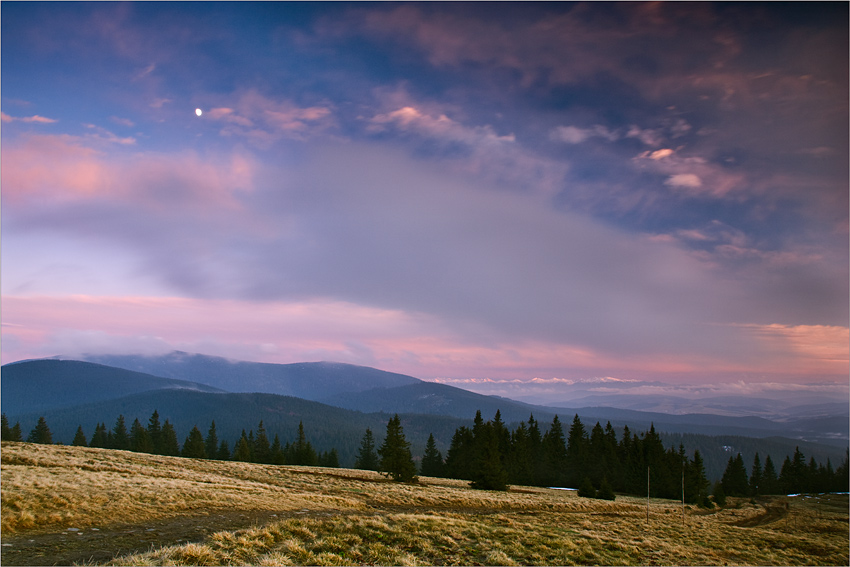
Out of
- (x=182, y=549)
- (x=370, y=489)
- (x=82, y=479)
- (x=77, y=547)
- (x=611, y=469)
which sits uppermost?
(x=182, y=549)

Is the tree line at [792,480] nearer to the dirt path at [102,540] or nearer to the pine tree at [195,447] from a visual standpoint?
the dirt path at [102,540]

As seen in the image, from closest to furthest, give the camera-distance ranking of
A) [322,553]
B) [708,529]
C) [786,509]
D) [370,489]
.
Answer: [322,553] < [708,529] < [370,489] < [786,509]

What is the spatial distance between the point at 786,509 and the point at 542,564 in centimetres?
7432

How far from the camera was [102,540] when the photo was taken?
1523 cm

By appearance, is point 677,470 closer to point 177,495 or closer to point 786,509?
point 786,509

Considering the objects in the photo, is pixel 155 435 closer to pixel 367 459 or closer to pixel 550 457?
pixel 367 459

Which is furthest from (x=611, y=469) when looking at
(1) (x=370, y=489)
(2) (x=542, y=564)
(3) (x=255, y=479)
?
(2) (x=542, y=564)

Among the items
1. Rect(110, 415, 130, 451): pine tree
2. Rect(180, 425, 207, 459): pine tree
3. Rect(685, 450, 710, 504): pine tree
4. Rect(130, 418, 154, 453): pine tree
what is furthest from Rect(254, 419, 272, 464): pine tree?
Rect(685, 450, 710, 504): pine tree

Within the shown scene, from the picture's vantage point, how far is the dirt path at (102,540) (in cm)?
1299

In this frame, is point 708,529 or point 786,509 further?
point 786,509

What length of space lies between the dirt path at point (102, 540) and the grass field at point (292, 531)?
42 millimetres

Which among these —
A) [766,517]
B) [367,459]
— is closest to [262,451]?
[367,459]

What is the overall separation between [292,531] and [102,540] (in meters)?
6.78

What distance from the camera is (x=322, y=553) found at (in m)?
13.5
